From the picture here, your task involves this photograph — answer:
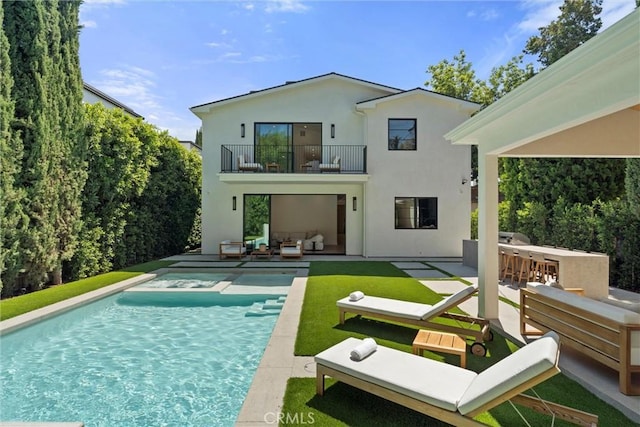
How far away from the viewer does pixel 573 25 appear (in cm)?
1739

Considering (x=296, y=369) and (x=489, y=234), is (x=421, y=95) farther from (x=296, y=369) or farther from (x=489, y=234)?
(x=296, y=369)

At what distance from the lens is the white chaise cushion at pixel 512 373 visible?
249 cm

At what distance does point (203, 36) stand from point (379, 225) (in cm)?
959

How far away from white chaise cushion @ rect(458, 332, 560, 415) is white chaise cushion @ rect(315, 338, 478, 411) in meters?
0.14

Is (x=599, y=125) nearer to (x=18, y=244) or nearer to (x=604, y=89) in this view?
(x=604, y=89)

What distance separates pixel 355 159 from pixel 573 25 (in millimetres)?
13504

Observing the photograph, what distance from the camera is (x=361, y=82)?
1512 centimetres

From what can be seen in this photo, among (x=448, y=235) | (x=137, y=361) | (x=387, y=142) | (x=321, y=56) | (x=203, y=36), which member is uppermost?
(x=321, y=56)

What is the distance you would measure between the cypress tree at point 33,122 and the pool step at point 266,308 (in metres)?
5.40

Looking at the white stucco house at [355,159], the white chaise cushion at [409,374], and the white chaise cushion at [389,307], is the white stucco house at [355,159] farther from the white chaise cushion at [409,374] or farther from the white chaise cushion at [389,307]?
the white chaise cushion at [409,374]

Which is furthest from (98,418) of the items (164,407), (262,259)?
(262,259)

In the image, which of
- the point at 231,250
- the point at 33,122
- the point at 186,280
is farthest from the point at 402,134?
the point at 33,122

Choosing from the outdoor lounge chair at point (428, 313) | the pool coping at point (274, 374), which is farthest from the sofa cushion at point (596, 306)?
the pool coping at point (274, 374)

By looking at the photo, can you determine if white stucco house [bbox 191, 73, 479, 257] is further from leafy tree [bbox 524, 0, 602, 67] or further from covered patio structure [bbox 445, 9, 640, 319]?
covered patio structure [bbox 445, 9, 640, 319]
